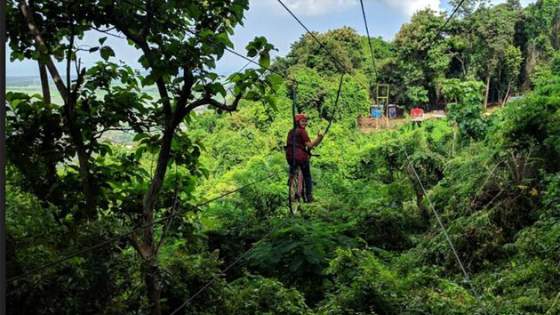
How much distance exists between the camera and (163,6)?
88.5 inches

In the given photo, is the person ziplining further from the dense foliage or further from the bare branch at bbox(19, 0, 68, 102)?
the bare branch at bbox(19, 0, 68, 102)

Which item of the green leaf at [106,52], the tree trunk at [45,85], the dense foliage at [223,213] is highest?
the green leaf at [106,52]

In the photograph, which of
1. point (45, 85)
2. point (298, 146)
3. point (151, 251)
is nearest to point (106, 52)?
point (45, 85)

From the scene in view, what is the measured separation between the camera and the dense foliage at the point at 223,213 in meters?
2.23

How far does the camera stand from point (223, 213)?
6.21 metres

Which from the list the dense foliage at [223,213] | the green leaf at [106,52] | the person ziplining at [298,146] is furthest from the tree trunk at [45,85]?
the person ziplining at [298,146]

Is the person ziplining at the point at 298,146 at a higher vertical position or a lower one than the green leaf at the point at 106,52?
lower

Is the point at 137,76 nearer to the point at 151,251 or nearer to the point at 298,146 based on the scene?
the point at 151,251

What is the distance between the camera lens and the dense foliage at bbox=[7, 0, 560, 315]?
2229 mm

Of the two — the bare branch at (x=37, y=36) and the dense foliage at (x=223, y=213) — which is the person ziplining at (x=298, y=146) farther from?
the bare branch at (x=37, y=36)

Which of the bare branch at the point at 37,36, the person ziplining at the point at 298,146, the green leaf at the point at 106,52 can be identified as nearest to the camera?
the bare branch at the point at 37,36

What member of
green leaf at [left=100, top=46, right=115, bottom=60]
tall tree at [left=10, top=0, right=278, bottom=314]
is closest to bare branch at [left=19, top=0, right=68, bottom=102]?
tall tree at [left=10, top=0, right=278, bottom=314]

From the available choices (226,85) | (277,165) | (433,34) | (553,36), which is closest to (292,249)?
(226,85)

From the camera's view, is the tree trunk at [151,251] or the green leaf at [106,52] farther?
the tree trunk at [151,251]
